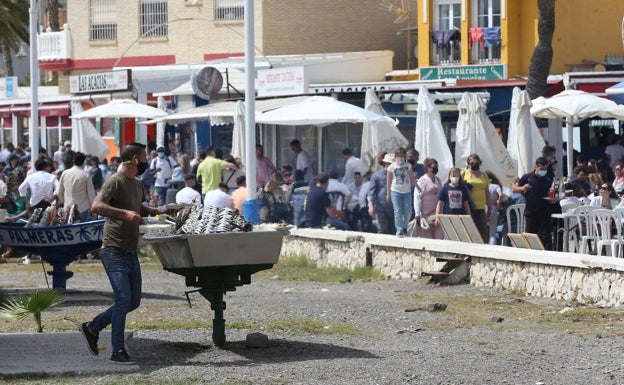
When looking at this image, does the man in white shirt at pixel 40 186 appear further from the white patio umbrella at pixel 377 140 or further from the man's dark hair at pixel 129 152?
the man's dark hair at pixel 129 152

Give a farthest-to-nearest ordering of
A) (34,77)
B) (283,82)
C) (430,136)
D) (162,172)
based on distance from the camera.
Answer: (34,77) → (283,82) → (162,172) → (430,136)

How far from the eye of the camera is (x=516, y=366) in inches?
452

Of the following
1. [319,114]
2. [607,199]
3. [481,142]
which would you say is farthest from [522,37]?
[607,199]

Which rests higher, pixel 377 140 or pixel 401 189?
pixel 377 140

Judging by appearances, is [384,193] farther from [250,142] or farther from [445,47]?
[445,47]

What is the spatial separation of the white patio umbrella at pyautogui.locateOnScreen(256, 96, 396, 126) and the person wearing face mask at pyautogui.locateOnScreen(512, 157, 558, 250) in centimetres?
605

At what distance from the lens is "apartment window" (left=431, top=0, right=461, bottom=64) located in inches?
1683

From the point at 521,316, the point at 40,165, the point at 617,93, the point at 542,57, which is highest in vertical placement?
the point at 542,57

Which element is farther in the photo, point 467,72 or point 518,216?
point 467,72

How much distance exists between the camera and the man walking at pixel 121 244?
11.7 meters

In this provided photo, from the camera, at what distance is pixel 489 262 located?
1725 centimetres

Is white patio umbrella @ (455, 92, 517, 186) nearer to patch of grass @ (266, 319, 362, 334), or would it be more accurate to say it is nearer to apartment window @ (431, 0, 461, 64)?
patch of grass @ (266, 319, 362, 334)

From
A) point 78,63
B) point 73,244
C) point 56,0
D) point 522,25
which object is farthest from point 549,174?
point 56,0

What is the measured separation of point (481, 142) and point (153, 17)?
95.3 ft
